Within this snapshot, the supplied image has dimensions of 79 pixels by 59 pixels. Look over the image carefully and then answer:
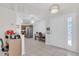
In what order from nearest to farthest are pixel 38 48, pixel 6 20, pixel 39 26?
pixel 6 20 < pixel 39 26 < pixel 38 48

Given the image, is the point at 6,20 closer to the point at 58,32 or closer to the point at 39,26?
the point at 39,26

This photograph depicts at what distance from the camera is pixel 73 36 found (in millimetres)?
4395

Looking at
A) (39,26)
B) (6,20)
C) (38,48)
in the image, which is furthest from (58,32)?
(6,20)

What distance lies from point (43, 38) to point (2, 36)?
1.30m

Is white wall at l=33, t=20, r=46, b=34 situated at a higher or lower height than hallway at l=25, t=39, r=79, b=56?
higher

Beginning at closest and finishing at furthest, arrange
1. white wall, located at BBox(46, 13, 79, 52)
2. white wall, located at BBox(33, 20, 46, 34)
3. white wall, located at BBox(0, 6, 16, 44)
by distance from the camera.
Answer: white wall, located at BBox(0, 6, 16, 44)
white wall, located at BBox(33, 20, 46, 34)
white wall, located at BBox(46, 13, 79, 52)

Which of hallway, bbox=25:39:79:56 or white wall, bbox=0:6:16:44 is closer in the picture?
white wall, bbox=0:6:16:44

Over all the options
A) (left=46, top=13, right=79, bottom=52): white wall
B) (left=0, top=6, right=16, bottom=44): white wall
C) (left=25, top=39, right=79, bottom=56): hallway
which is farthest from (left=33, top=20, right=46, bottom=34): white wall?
(left=0, top=6, right=16, bottom=44): white wall

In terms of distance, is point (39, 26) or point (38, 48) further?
point (38, 48)

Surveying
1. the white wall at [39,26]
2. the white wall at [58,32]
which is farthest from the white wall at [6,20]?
the white wall at [58,32]

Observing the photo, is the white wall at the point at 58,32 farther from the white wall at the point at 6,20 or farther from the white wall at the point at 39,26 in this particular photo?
the white wall at the point at 6,20

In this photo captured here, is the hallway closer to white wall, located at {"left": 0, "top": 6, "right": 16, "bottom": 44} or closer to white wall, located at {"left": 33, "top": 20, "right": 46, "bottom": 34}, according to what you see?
white wall, located at {"left": 33, "top": 20, "right": 46, "bottom": 34}

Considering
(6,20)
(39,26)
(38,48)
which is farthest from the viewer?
(38,48)

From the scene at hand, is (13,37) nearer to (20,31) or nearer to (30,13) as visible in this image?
(20,31)
